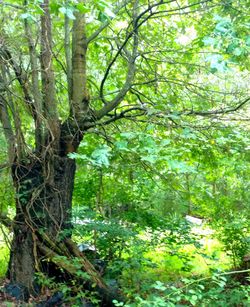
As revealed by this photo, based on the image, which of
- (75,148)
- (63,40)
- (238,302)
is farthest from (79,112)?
(238,302)

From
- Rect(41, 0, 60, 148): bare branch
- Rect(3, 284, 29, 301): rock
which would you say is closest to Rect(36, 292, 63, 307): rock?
Rect(3, 284, 29, 301): rock

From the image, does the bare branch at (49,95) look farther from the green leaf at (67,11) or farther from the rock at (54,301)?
the green leaf at (67,11)

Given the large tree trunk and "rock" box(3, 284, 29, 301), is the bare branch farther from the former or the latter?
"rock" box(3, 284, 29, 301)

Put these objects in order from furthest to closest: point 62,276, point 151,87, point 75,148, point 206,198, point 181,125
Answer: point 151,87 → point 206,198 → point 75,148 → point 62,276 → point 181,125

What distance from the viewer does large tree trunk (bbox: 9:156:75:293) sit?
524cm

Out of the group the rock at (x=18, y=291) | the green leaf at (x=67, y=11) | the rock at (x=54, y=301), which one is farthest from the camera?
the rock at (x=18, y=291)

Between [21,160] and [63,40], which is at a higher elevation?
[63,40]

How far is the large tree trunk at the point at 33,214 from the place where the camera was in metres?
5.24

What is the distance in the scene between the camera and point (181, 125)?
15.6ft

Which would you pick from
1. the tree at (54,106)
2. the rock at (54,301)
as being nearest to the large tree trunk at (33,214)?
the tree at (54,106)

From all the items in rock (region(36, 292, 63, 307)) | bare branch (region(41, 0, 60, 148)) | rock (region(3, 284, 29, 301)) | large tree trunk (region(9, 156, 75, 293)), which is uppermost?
bare branch (region(41, 0, 60, 148))

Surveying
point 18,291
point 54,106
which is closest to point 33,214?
point 18,291

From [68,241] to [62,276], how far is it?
455 millimetres

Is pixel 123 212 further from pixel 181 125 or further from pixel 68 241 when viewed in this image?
pixel 181 125
